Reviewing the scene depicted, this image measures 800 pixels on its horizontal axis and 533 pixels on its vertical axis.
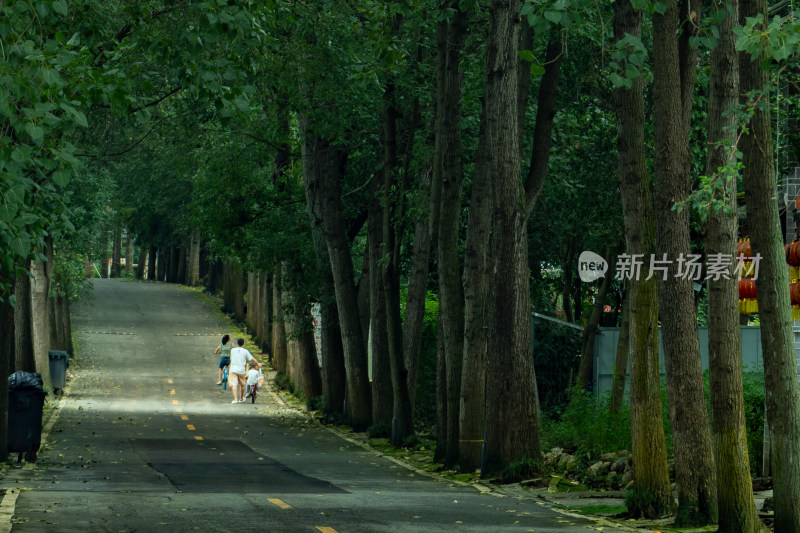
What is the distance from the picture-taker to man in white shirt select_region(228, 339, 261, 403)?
34.5 metres

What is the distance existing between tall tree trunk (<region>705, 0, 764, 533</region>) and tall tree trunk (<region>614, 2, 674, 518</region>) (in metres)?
2.03

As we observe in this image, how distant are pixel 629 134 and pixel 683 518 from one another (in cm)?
446

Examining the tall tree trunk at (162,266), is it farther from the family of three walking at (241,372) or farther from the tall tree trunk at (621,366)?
the tall tree trunk at (621,366)

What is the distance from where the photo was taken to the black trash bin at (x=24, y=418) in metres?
19.9

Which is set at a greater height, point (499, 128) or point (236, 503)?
point (499, 128)

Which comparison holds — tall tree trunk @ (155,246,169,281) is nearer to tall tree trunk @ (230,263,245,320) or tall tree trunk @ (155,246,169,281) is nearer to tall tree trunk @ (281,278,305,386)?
tall tree trunk @ (230,263,245,320)

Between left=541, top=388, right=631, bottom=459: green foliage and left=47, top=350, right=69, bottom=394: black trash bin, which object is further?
left=47, top=350, right=69, bottom=394: black trash bin

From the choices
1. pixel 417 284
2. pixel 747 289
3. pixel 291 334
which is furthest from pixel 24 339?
pixel 747 289

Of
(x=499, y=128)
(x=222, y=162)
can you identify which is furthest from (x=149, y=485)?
(x=222, y=162)

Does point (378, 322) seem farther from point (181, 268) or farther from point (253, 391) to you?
point (181, 268)

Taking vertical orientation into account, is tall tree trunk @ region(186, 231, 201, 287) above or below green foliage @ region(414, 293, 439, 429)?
above

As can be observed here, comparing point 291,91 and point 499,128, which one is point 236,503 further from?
point 291,91

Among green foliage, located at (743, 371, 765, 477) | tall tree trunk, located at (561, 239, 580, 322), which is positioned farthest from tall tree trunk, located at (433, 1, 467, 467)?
tall tree trunk, located at (561, 239, 580, 322)

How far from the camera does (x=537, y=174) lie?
1962 cm
